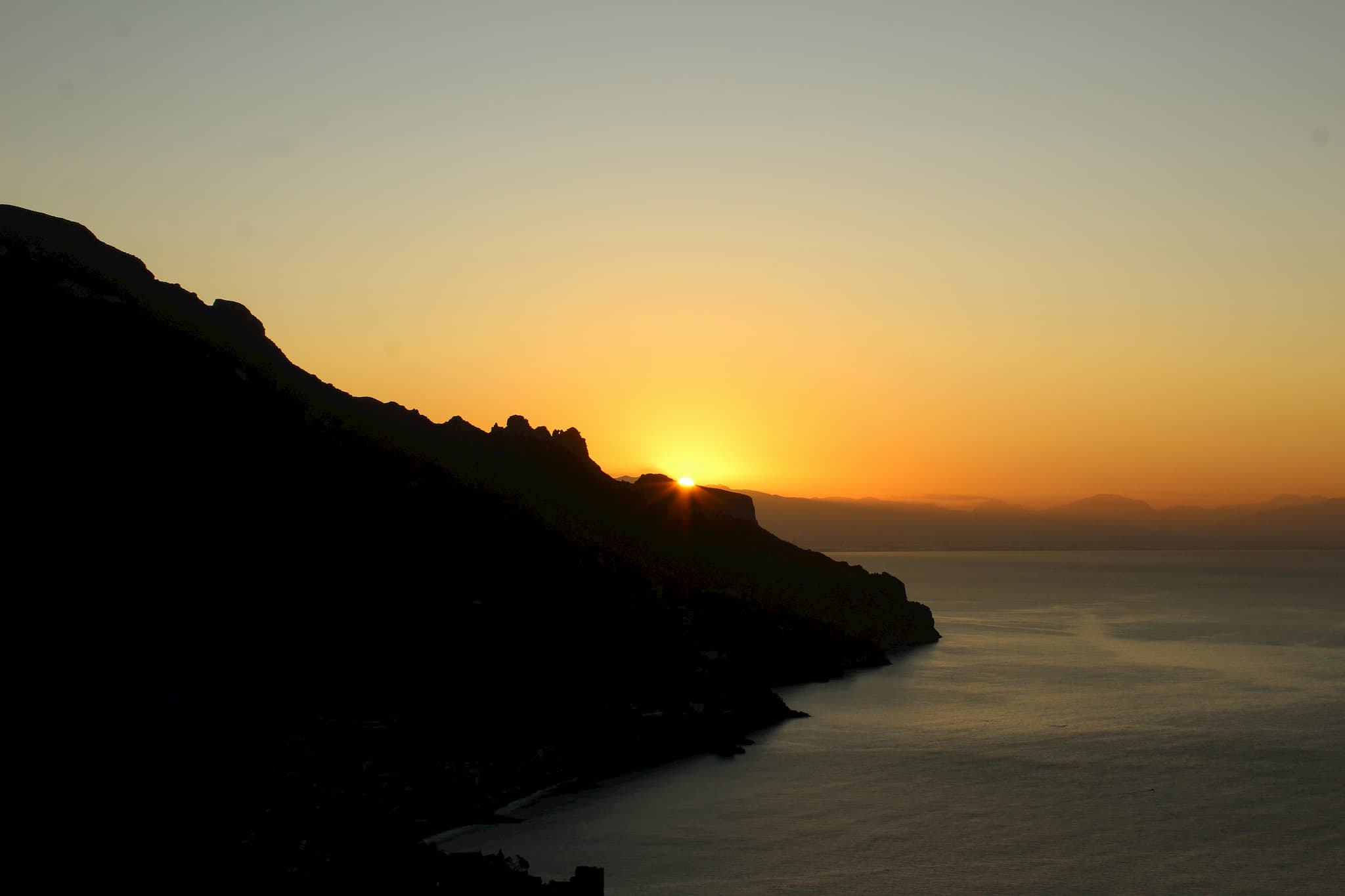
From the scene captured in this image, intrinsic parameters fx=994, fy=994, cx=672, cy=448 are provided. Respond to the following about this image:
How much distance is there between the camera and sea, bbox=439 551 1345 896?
4828 cm

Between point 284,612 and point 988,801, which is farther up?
point 284,612

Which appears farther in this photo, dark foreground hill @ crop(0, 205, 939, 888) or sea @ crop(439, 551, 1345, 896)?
sea @ crop(439, 551, 1345, 896)

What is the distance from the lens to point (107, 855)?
33.5 metres

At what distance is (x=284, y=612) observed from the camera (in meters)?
60.8

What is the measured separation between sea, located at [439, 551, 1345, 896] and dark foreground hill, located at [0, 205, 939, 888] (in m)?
6.27

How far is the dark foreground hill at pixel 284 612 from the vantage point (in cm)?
4309

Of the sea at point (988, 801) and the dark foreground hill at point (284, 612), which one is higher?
the dark foreground hill at point (284, 612)

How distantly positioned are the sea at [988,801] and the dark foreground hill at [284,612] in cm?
627

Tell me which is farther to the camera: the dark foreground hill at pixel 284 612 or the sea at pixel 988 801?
the sea at pixel 988 801

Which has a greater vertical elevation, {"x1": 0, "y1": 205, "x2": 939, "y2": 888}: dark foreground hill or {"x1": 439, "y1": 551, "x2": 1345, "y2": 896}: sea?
{"x1": 0, "y1": 205, "x2": 939, "y2": 888}: dark foreground hill

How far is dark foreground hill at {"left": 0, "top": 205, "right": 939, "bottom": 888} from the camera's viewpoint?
43.1m

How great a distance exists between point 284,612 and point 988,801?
1789 inches

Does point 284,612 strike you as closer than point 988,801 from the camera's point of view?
Yes

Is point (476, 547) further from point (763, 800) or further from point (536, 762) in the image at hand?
point (763, 800)
